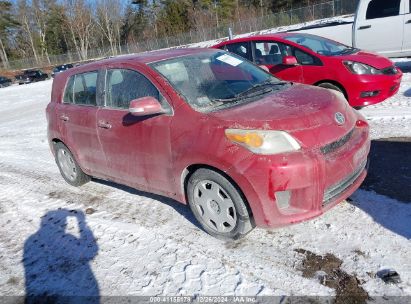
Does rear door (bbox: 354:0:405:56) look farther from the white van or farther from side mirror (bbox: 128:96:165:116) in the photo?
side mirror (bbox: 128:96:165:116)

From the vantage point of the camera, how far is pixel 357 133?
345 cm

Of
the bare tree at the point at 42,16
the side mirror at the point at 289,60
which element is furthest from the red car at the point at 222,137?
the bare tree at the point at 42,16

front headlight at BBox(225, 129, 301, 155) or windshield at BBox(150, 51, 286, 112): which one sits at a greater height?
windshield at BBox(150, 51, 286, 112)

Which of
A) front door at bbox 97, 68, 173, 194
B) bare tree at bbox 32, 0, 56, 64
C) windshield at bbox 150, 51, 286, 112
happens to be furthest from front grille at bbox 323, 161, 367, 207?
bare tree at bbox 32, 0, 56, 64

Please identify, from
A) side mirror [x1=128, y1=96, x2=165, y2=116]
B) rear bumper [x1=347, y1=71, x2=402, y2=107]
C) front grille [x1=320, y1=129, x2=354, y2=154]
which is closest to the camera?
front grille [x1=320, y1=129, x2=354, y2=154]

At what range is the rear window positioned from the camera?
4543mm

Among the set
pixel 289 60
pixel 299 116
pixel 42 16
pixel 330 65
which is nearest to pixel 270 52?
pixel 289 60

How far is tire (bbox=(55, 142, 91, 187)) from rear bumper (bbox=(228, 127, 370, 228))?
3.03m

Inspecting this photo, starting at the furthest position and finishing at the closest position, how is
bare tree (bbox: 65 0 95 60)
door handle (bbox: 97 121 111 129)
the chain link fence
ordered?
bare tree (bbox: 65 0 95 60) < the chain link fence < door handle (bbox: 97 121 111 129)

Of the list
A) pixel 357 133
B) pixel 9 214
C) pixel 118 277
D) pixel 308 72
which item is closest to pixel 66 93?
pixel 9 214

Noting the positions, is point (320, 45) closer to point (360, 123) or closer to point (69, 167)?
point (360, 123)

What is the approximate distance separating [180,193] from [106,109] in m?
1.39

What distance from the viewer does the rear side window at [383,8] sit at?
8.83 meters

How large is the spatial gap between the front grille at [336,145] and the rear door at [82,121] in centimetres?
263
